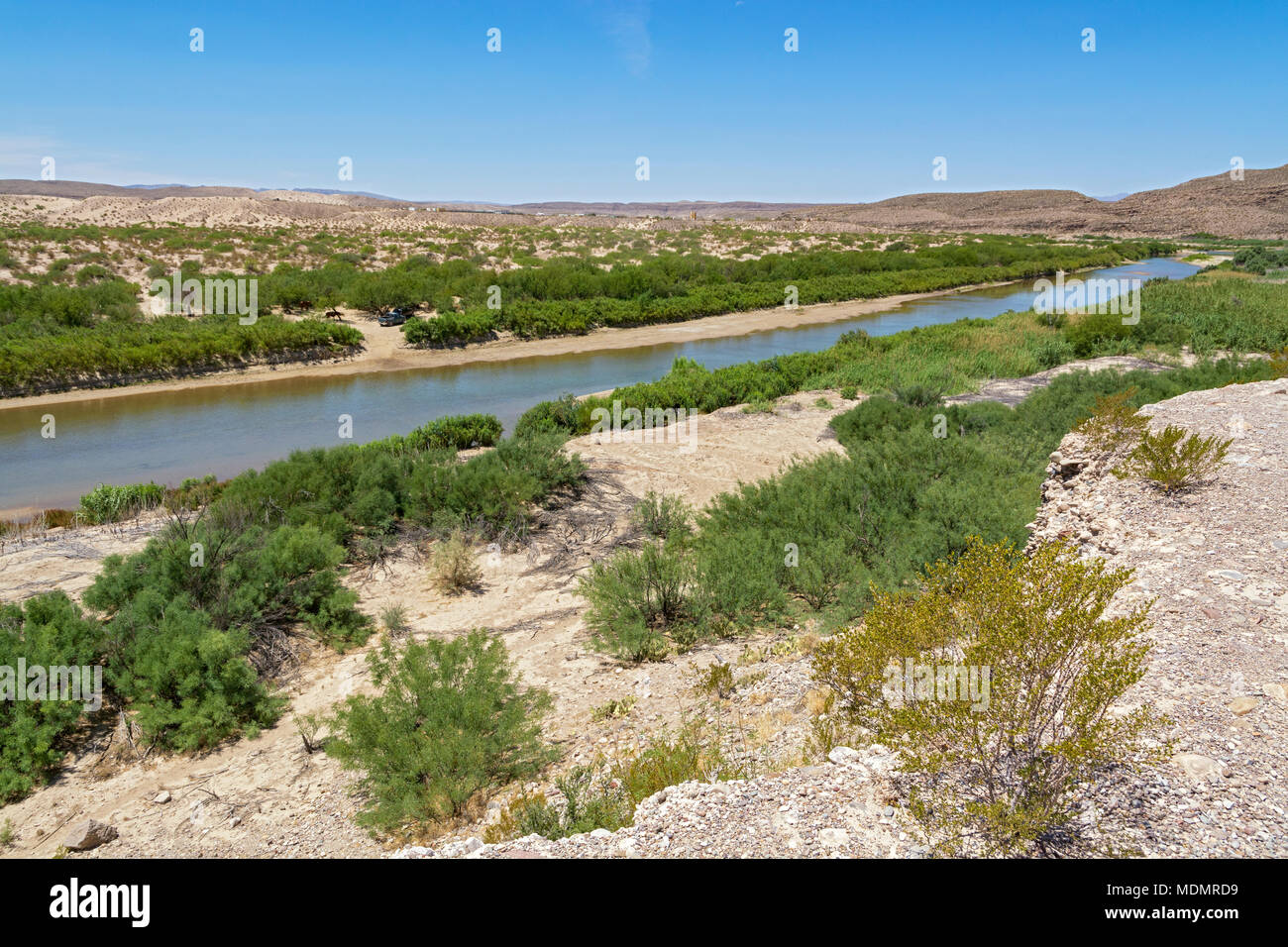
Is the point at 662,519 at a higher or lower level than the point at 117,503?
lower

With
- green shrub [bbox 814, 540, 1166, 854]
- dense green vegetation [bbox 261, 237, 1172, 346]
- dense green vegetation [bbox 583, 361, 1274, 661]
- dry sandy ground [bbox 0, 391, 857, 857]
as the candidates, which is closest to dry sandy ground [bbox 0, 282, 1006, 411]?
dense green vegetation [bbox 261, 237, 1172, 346]

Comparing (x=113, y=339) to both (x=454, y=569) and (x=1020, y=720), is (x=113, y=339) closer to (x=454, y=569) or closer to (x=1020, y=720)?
(x=454, y=569)

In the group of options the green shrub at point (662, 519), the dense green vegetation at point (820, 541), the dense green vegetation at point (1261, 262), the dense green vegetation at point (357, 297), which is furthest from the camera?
the dense green vegetation at point (1261, 262)

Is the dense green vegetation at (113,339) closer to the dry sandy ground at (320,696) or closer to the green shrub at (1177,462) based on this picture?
the dry sandy ground at (320,696)

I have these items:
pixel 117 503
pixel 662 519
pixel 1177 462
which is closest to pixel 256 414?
pixel 117 503

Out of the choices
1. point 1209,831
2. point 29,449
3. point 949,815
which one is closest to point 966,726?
point 949,815

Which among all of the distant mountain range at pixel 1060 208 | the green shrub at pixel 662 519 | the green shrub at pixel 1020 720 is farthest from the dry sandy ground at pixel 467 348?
the distant mountain range at pixel 1060 208
